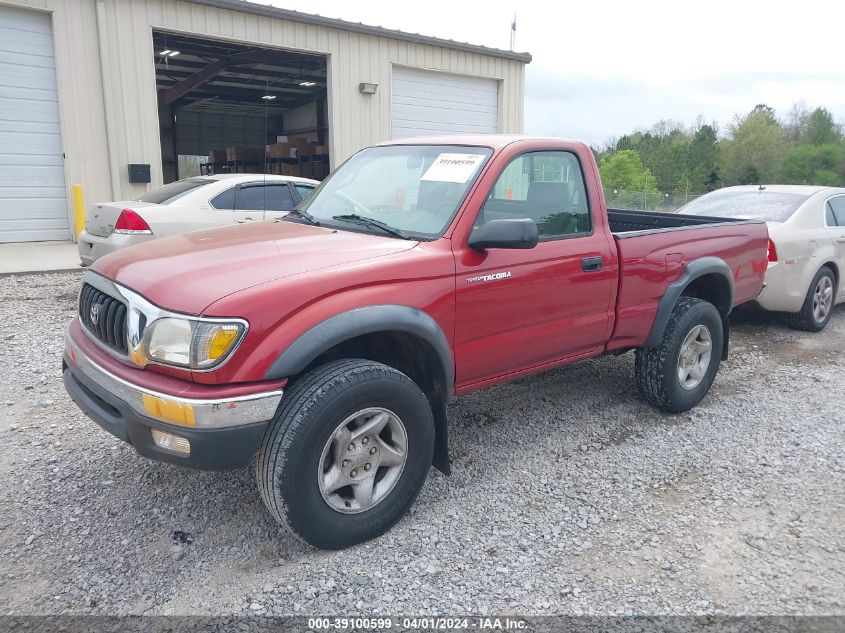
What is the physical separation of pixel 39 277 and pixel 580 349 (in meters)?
8.04

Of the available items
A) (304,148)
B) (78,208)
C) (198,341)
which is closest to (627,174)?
(304,148)

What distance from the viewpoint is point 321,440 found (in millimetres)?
2834

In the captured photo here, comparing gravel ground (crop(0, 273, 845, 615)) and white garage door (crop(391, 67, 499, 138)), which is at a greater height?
white garage door (crop(391, 67, 499, 138))

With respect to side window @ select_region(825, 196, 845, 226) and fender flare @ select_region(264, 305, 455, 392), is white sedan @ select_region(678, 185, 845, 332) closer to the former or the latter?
side window @ select_region(825, 196, 845, 226)

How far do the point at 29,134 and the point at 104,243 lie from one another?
5477mm

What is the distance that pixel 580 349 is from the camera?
4.15 m

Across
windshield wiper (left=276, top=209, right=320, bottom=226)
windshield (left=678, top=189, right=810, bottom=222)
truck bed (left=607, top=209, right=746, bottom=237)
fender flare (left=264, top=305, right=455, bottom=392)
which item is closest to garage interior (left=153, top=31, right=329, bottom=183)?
truck bed (left=607, top=209, right=746, bottom=237)

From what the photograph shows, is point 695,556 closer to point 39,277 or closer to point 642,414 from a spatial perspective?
point 642,414

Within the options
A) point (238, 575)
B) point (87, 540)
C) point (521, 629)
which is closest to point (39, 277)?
point (87, 540)

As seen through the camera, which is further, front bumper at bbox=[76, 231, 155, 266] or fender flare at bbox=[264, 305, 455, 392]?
front bumper at bbox=[76, 231, 155, 266]

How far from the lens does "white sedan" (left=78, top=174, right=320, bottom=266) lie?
293 inches

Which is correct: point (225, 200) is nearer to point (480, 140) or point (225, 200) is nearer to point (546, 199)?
point (480, 140)

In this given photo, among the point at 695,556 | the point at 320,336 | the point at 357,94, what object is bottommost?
the point at 695,556

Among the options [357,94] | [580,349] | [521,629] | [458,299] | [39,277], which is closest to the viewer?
[521,629]
